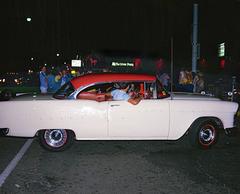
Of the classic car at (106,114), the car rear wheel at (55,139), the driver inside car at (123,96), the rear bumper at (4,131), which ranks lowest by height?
the car rear wheel at (55,139)

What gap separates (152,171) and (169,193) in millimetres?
1147

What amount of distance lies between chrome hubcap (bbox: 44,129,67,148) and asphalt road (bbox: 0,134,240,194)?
0.21 meters

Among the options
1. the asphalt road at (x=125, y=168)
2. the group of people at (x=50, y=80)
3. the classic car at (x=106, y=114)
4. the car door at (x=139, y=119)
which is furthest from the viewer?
the group of people at (x=50, y=80)

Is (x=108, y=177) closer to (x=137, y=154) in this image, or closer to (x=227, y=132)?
(x=137, y=154)

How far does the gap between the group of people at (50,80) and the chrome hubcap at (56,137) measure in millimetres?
6741

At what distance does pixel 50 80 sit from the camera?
15.4m

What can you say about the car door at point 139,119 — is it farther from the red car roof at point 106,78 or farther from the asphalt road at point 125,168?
the red car roof at point 106,78

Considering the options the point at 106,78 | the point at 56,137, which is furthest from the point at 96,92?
the point at 56,137

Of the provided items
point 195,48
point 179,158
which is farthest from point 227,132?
point 195,48

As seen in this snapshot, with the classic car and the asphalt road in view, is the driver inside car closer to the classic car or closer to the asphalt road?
the classic car

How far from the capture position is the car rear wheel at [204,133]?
8.06 m

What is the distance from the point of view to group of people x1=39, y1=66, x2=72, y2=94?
14305 millimetres

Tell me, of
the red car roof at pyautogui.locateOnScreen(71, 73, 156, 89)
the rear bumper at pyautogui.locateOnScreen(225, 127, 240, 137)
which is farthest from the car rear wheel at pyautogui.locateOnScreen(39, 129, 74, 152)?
the rear bumper at pyautogui.locateOnScreen(225, 127, 240, 137)

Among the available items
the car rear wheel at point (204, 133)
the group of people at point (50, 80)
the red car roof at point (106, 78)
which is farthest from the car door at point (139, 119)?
the group of people at point (50, 80)
